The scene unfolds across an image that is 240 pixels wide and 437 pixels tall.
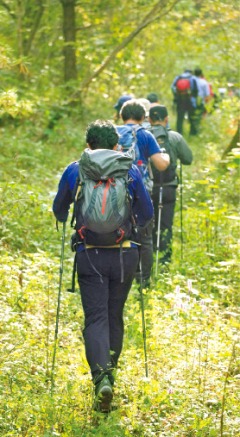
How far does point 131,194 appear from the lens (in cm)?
578

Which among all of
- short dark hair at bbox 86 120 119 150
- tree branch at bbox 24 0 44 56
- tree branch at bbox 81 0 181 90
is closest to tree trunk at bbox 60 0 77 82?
tree branch at bbox 24 0 44 56

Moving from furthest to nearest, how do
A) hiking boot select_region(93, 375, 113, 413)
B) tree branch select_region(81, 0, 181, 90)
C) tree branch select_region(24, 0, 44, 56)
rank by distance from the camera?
tree branch select_region(24, 0, 44, 56) → tree branch select_region(81, 0, 181, 90) → hiking boot select_region(93, 375, 113, 413)

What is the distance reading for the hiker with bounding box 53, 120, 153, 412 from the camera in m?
5.46

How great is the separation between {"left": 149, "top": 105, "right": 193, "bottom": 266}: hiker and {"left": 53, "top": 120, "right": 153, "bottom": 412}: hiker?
11.0 ft

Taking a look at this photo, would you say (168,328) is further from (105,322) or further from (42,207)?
(42,207)

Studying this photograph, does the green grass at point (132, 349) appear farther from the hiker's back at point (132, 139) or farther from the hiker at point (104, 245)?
the hiker's back at point (132, 139)

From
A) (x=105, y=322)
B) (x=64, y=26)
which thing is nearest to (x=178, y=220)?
(x=105, y=322)

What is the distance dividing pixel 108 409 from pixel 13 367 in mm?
735

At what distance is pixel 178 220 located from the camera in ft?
39.1

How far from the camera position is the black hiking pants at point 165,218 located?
963 cm

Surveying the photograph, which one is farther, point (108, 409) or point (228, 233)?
point (228, 233)

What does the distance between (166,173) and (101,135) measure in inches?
155

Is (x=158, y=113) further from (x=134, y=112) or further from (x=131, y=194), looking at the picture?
(x=131, y=194)

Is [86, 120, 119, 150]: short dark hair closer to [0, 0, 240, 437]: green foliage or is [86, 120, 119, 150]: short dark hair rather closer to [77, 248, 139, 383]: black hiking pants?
[77, 248, 139, 383]: black hiking pants
